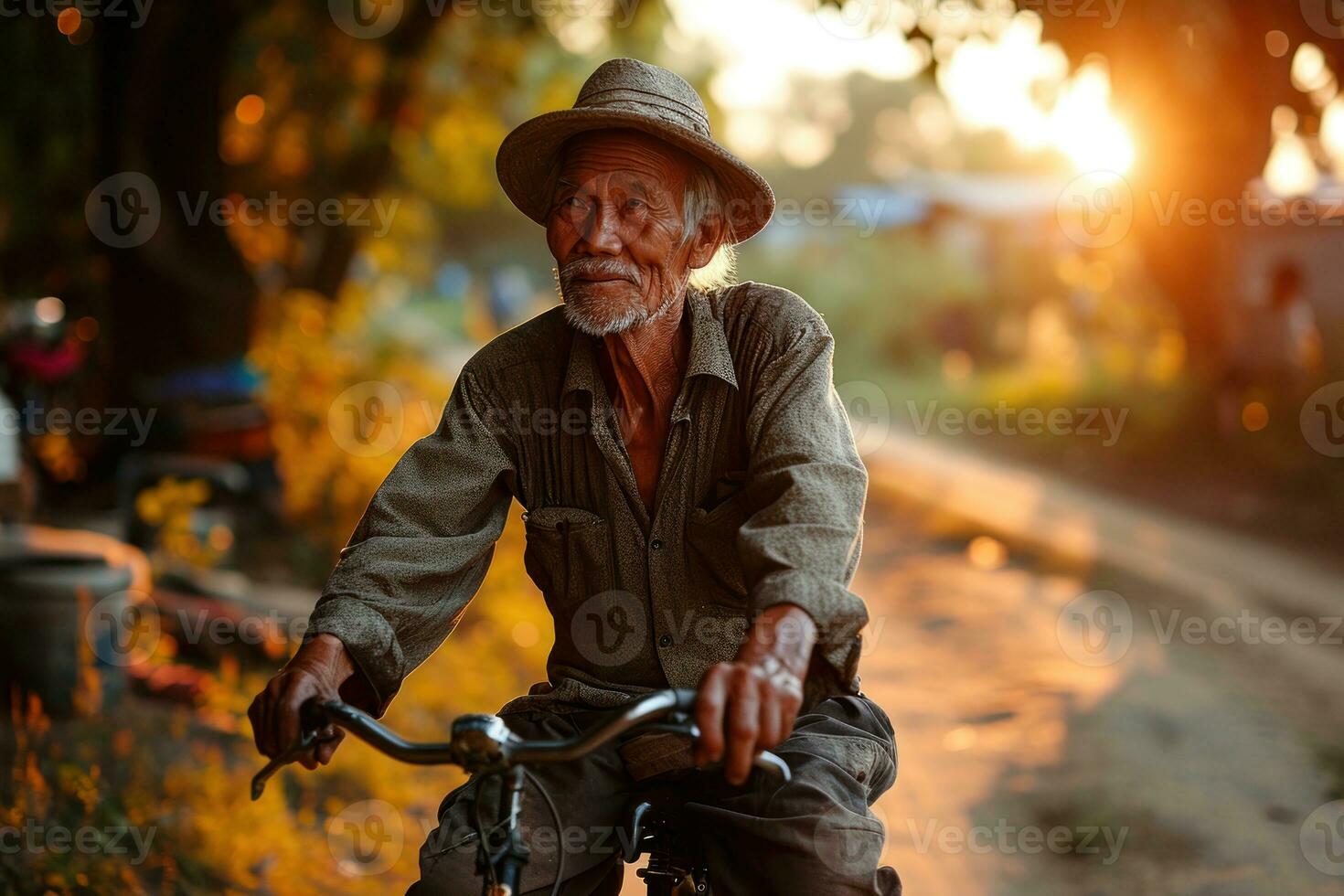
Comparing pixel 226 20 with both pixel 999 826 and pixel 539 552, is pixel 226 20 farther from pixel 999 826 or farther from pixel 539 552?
pixel 539 552

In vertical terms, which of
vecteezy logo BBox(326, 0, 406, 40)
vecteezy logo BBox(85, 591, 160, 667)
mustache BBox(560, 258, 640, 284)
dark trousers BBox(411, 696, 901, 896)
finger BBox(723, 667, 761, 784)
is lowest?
vecteezy logo BBox(85, 591, 160, 667)

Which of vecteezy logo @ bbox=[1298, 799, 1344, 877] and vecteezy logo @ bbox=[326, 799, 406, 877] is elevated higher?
vecteezy logo @ bbox=[1298, 799, 1344, 877]

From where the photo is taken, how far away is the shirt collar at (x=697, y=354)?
9.29 ft

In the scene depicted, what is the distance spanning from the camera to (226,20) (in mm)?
10258

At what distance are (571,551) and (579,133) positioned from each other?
2.85 ft

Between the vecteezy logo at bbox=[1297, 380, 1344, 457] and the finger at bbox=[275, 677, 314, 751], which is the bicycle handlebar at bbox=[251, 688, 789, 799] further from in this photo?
the vecteezy logo at bbox=[1297, 380, 1344, 457]

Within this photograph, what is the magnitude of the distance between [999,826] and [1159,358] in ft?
33.8

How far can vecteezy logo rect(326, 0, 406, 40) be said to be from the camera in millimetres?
11539

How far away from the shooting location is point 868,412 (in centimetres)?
2012

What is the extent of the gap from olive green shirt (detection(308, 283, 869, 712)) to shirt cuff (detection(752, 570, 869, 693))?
275 mm

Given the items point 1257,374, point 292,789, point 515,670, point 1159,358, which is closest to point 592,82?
point 292,789
